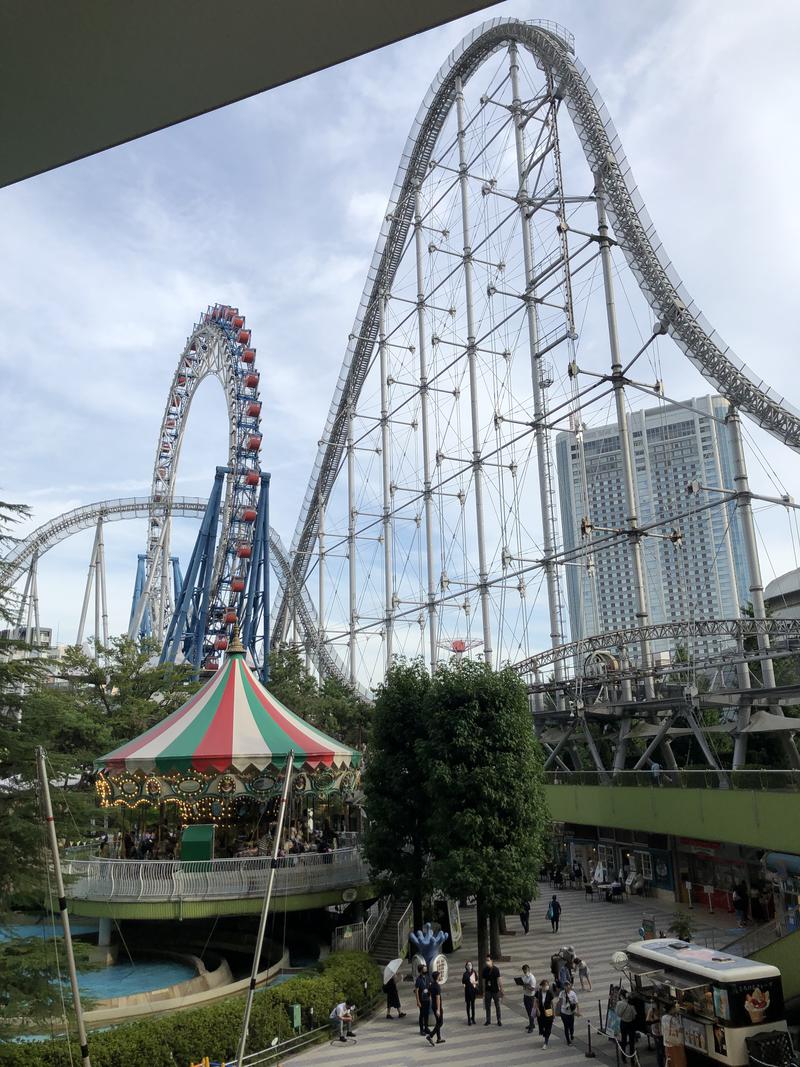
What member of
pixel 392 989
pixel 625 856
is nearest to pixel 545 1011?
pixel 392 989

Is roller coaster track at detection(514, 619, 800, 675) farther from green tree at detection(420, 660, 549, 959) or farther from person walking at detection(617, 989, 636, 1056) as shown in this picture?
person walking at detection(617, 989, 636, 1056)

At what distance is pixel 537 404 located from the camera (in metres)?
28.5

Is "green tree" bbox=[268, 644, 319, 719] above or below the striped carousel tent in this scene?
above

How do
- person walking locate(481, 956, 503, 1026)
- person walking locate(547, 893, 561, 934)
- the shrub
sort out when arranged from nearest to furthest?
the shrub → person walking locate(481, 956, 503, 1026) → person walking locate(547, 893, 561, 934)

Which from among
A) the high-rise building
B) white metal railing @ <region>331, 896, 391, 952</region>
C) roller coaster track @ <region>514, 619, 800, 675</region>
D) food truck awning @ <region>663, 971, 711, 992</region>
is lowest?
white metal railing @ <region>331, 896, 391, 952</region>

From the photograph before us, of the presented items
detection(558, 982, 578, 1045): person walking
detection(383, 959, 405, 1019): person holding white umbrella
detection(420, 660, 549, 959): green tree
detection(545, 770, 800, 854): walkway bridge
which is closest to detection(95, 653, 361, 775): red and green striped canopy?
detection(420, 660, 549, 959): green tree

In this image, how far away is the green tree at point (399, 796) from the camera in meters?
19.0

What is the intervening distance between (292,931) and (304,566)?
1126 inches

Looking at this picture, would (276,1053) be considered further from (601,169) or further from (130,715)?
(601,169)

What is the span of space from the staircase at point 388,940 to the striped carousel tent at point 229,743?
3.45 metres

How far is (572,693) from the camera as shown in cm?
2530

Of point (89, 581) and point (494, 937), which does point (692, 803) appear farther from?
point (89, 581)

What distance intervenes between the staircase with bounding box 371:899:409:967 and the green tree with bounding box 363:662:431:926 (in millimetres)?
705

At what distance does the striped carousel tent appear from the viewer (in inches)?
745
